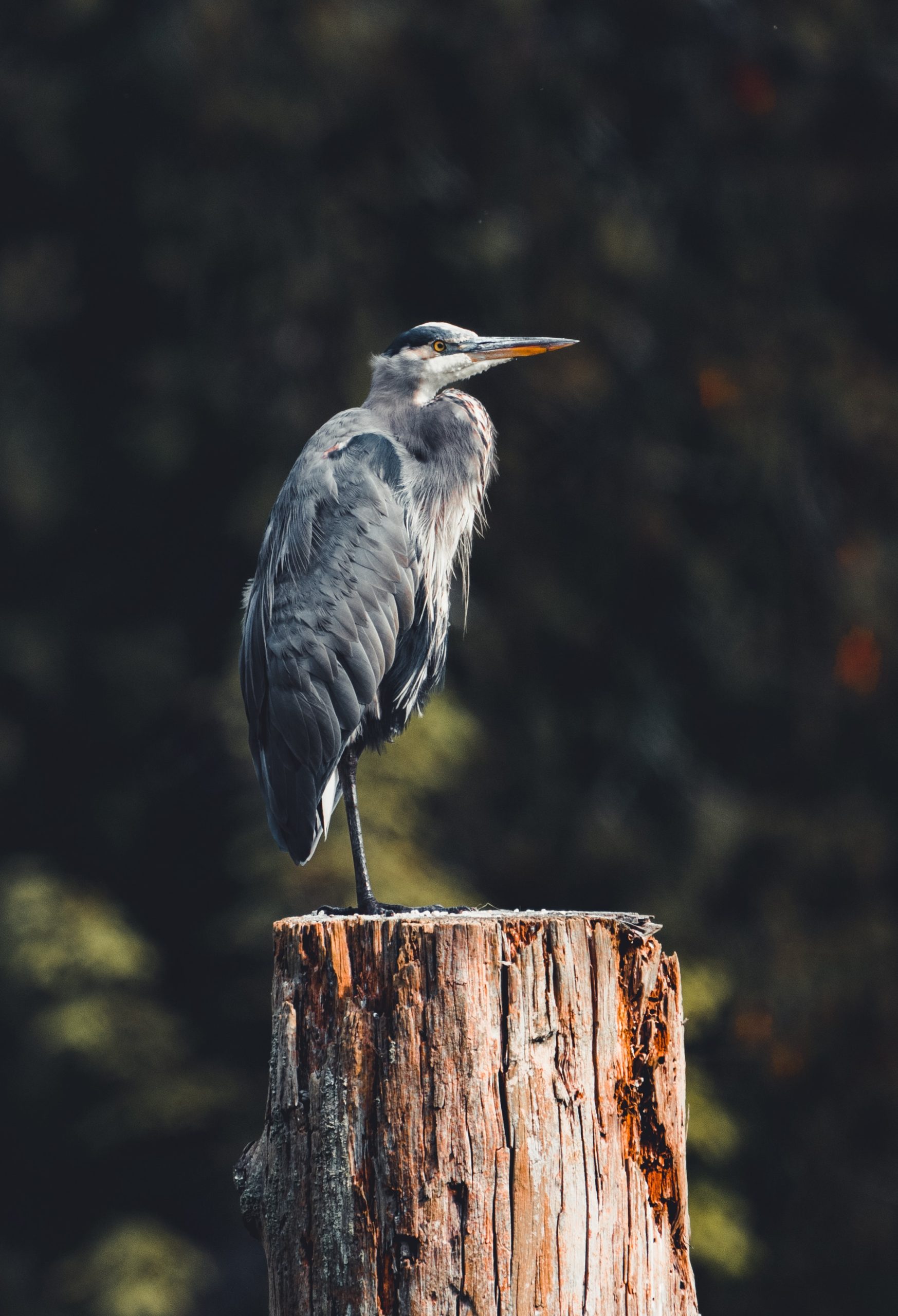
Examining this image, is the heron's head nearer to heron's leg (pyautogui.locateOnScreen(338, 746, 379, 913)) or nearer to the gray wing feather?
the gray wing feather

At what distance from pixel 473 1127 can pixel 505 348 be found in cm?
245

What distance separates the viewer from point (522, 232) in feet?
21.9

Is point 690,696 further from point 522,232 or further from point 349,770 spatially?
point 349,770

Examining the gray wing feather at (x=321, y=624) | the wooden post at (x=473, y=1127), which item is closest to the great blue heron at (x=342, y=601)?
the gray wing feather at (x=321, y=624)

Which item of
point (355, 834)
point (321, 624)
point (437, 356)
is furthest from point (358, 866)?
point (437, 356)

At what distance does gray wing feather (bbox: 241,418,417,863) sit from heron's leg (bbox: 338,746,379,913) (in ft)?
0.28

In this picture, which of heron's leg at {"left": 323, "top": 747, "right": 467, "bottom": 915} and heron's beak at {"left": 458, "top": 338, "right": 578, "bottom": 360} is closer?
heron's leg at {"left": 323, "top": 747, "right": 467, "bottom": 915}

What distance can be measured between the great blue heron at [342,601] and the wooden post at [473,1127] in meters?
1.19

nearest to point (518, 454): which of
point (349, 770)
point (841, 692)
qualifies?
point (841, 692)

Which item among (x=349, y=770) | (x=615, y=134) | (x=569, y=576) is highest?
(x=615, y=134)

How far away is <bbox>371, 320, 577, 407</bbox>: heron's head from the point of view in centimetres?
398

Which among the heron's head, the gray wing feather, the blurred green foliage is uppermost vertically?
the heron's head

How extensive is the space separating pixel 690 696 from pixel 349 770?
3608mm

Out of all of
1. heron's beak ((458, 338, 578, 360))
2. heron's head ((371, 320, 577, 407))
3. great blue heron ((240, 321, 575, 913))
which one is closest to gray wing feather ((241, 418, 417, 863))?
great blue heron ((240, 321, 575, 913))
